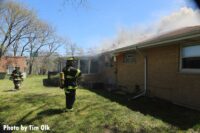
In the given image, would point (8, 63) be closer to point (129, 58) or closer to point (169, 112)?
point (129, 58)

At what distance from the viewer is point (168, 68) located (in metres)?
11.3

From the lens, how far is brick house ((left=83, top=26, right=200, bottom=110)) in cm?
951

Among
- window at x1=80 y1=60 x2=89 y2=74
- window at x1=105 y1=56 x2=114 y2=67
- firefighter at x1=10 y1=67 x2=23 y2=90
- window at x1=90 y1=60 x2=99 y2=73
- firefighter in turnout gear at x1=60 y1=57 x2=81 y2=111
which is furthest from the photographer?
window at x1=80 y1=60 x2=89 y2=74

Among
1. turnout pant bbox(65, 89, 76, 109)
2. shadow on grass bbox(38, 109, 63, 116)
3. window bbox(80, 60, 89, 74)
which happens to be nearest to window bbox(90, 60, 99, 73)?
window bbox(80, 60, 89, 74)

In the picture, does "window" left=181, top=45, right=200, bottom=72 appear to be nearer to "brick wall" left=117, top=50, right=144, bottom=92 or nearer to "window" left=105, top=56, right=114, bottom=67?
"brick wall" left=117, top=50, right=144, bottom=92

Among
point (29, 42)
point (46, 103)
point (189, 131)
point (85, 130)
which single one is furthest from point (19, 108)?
point (29, 42)

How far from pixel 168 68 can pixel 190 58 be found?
1.59m

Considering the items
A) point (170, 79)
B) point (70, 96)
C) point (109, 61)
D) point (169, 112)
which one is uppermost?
point (109, 61)

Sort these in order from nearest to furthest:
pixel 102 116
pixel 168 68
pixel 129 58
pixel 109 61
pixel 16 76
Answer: pixel 102 116 < pixel 168 68 < pixel 129 58 < pixel 16 76 < pixel 109 61

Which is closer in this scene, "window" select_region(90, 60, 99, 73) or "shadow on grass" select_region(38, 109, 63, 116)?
"shadow on grass" select_region(38, 109, 63, 116)

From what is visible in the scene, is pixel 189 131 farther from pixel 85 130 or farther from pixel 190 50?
pixel 190 50

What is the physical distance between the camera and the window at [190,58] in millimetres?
9508

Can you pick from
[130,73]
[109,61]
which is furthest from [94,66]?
[130,73]

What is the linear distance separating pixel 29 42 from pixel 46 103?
47.1 m
